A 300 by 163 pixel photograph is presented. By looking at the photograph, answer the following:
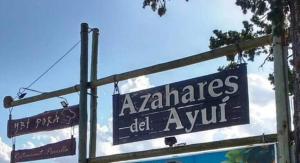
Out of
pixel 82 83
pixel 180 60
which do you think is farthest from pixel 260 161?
pixel 82 83

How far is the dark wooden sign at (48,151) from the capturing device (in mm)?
10727

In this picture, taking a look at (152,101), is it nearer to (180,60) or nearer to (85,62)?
(180,60)

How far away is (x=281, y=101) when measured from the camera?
7.94 meters

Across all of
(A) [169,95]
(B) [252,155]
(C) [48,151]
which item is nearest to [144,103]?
(A) [169,95]

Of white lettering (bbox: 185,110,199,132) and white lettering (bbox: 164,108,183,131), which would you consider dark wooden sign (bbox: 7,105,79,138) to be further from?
white lettering (bbox: 185,110,199,132)

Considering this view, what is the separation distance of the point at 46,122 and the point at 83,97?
113cm

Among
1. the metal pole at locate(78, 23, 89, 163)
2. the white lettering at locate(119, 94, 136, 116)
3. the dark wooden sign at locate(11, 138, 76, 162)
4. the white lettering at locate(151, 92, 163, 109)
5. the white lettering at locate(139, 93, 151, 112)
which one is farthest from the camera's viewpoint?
the dark wooden sign at locate(11, 138, 76, 162)

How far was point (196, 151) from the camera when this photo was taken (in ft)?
28.7

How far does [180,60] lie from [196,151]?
144 cm

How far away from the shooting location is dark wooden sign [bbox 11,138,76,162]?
10727mm

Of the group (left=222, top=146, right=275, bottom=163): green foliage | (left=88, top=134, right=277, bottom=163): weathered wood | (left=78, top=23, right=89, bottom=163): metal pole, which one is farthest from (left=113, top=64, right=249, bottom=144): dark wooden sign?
(left=78, top=23, right=89, bottom=163): metal pole

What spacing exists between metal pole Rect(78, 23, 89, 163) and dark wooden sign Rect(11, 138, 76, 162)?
0.96ft

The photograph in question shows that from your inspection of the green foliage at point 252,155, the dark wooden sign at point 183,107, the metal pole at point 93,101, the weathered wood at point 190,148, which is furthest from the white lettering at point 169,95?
the metal pole at point 93,101

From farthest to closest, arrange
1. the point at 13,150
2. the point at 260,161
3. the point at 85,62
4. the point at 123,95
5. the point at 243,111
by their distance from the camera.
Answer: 1. the point at 13,150
2. the point at 85,62
3. the point at 123,95
4. the point at 243,111
5. the point at 260,161
